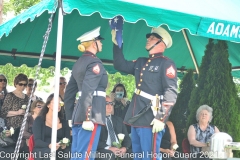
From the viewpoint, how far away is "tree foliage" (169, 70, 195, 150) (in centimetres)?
851

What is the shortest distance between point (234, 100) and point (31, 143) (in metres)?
2.90

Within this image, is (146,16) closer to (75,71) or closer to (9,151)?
(75,71)

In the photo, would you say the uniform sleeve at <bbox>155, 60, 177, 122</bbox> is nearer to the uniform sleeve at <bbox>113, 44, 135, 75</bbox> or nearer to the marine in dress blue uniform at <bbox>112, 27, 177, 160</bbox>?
the marine in dress blue uniform at <bbox>112, 27, 177, 160</bbox>

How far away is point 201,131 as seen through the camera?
7.96 metres

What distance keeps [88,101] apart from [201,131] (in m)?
2.27

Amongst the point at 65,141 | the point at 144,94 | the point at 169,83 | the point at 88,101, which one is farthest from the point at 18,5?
the point at 88,101

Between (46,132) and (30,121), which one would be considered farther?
(30,121)

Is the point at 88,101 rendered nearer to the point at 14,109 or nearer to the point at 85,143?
the point at 85,143

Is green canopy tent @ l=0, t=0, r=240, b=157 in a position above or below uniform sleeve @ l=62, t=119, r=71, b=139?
above

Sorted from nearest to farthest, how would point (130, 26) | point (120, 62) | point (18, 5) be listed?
point (120, 62) → point (130, 26) → point (18, 5)

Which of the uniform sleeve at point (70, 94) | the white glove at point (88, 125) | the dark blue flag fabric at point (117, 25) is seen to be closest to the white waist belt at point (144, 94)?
the dark blue flag fabric at point (117, 25)

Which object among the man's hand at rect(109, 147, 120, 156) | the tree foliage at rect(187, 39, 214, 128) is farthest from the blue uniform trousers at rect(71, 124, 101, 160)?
the tree foliage at rect(187, 39, 214, 128)

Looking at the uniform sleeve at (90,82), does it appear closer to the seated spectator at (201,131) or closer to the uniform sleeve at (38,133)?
the uniform sleeve at (38,133)

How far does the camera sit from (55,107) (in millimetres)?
6164
